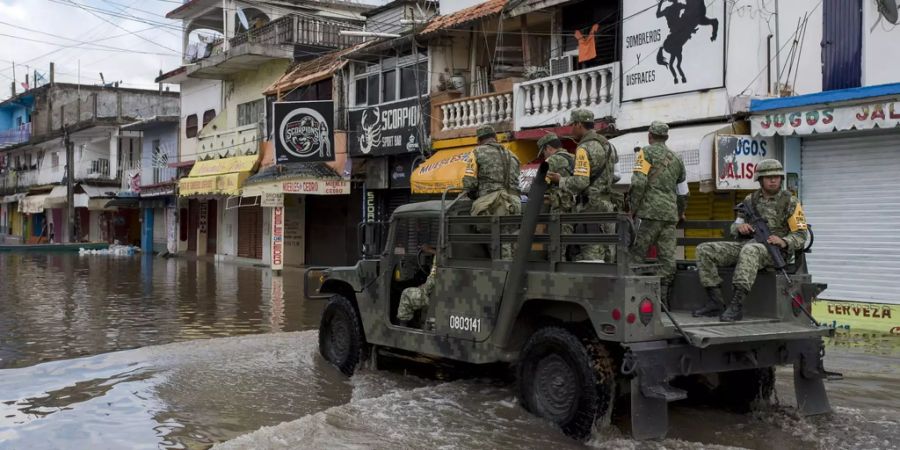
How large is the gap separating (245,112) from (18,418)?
24.5 metres

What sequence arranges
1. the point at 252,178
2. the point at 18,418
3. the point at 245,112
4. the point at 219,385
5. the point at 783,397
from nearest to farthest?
the point at 18,418 → the point at 783,397 → the point at 219,385 → the point at 252,178 → the point at 245,112

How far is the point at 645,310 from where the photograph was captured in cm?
534

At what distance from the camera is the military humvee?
17.6 ft

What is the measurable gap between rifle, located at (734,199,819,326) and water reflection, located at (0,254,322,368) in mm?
6981

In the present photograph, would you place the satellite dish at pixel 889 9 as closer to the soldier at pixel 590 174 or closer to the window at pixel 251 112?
the soldier at pixel 590 174

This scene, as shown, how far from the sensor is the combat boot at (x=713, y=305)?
634 centimetres

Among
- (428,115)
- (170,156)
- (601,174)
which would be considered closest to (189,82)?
(170,156)

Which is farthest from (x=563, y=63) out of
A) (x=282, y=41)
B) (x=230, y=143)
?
(x=230, y=143)

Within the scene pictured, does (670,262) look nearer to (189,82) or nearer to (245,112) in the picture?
(245,112)

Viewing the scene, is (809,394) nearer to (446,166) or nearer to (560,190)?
(560,190)

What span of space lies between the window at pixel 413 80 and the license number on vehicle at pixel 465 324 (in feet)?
45.0

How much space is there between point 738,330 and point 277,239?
19.8 metres

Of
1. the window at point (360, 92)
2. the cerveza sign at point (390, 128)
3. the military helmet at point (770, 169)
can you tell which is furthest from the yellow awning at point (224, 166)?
the military helmet at point (770, 169)

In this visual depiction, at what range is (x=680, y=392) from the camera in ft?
17.3
